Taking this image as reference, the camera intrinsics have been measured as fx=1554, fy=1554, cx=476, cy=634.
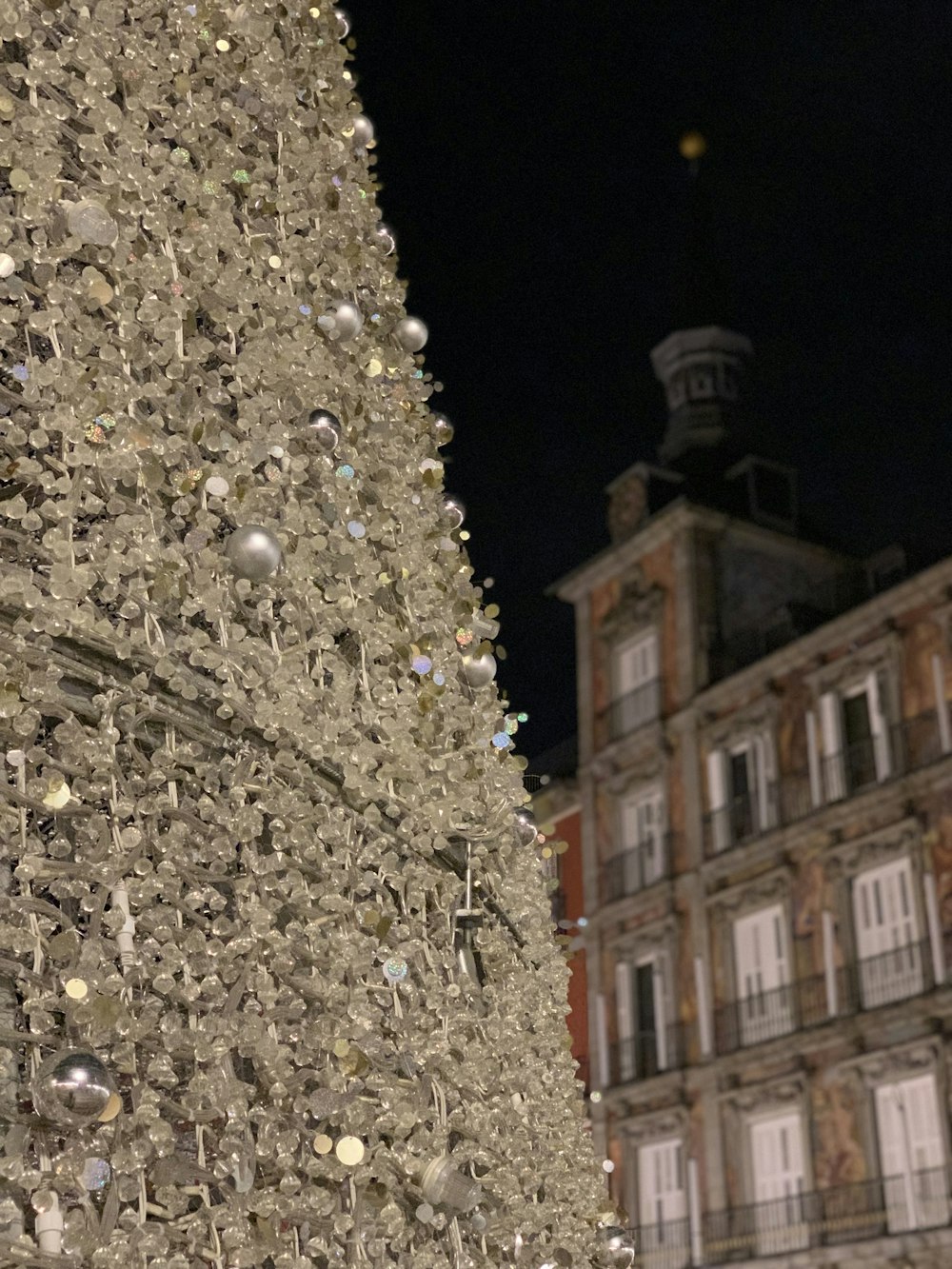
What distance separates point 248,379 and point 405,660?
21.4 inches

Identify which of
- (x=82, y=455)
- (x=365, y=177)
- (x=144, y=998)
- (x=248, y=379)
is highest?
(x=365, y=177)

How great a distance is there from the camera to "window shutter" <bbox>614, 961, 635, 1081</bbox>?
2105cm

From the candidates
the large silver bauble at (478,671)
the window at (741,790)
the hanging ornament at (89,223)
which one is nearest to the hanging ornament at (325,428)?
the hanging ornament at (89,223)

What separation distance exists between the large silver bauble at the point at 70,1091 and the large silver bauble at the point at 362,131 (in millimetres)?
2090

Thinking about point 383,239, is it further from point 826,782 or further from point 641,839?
point 641,839

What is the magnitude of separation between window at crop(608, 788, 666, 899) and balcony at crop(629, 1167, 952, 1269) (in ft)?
14.9

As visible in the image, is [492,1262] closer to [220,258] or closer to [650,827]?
[220,258]

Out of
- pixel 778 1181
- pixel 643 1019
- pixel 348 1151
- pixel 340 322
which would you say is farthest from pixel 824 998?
pixel 348 1151

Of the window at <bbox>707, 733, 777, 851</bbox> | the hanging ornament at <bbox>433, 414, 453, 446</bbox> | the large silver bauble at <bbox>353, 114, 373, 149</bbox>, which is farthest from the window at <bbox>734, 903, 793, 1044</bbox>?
the large silver bauble at <bbox>353, 114, 373, 149</bbox>

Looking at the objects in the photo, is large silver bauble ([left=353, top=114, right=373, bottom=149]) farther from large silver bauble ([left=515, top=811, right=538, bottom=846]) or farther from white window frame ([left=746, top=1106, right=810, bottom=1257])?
white window frame ([left=746, top=1106, right=810, bottom=1257])

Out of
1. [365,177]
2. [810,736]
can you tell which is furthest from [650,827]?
[365,177]

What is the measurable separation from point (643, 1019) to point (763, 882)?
113 inches

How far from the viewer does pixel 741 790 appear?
21000 mm

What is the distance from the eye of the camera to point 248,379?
8.26 feet
